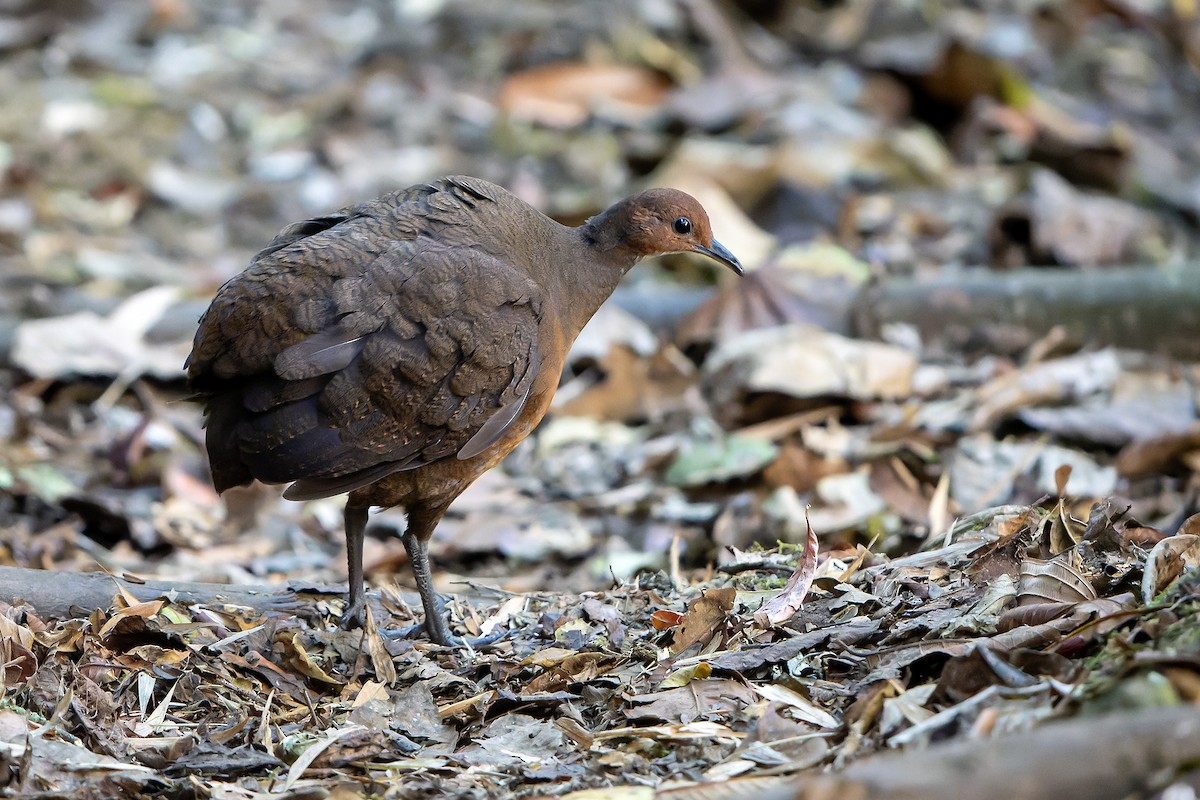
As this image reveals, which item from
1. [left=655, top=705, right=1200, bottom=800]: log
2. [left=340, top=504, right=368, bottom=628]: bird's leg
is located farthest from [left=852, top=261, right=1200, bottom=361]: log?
[left=655, top=705, right=1200, bottom=800]: log

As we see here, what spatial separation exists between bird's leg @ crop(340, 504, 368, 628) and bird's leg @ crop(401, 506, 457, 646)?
0.55 feet

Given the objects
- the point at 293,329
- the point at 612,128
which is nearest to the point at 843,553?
the point at 293,329

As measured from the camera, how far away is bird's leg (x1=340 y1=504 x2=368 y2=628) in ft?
15.4

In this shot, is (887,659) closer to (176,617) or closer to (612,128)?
(176,617)

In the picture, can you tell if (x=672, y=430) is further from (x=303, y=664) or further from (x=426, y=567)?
(x=303, y=664)

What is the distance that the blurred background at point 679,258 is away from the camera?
6.21 meters

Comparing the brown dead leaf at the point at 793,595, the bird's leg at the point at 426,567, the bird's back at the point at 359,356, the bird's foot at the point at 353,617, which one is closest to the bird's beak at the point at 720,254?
the bird's back at the point at 359,356

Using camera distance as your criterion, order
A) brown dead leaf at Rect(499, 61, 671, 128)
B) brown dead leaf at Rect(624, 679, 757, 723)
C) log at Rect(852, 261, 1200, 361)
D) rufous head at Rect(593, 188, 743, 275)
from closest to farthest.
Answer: brown dead leaf at Rect(624, 679, 757, 723) < rufous head at Rect(593, 188, 743, 275) < log at Rect(852, 261, 1200, 361) < brown dead leaf at Rect(499, 61, 671, 128)

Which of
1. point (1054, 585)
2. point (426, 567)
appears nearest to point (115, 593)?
point (426, 567)

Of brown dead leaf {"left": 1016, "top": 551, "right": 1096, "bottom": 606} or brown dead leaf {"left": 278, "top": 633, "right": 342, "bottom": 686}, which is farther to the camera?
brown dead leaf {"left": 278, "top": 633, "right": 342, "bottom": 686}

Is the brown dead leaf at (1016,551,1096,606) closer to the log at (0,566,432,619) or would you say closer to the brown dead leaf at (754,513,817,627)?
the brown dead leaf at (754,513,817,627)

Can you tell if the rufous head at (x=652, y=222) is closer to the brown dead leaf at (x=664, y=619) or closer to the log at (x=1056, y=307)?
the brown dead leaf at (x=664, y=619)

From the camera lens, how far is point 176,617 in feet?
14.4

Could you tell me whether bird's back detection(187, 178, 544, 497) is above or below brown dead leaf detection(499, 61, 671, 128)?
above
